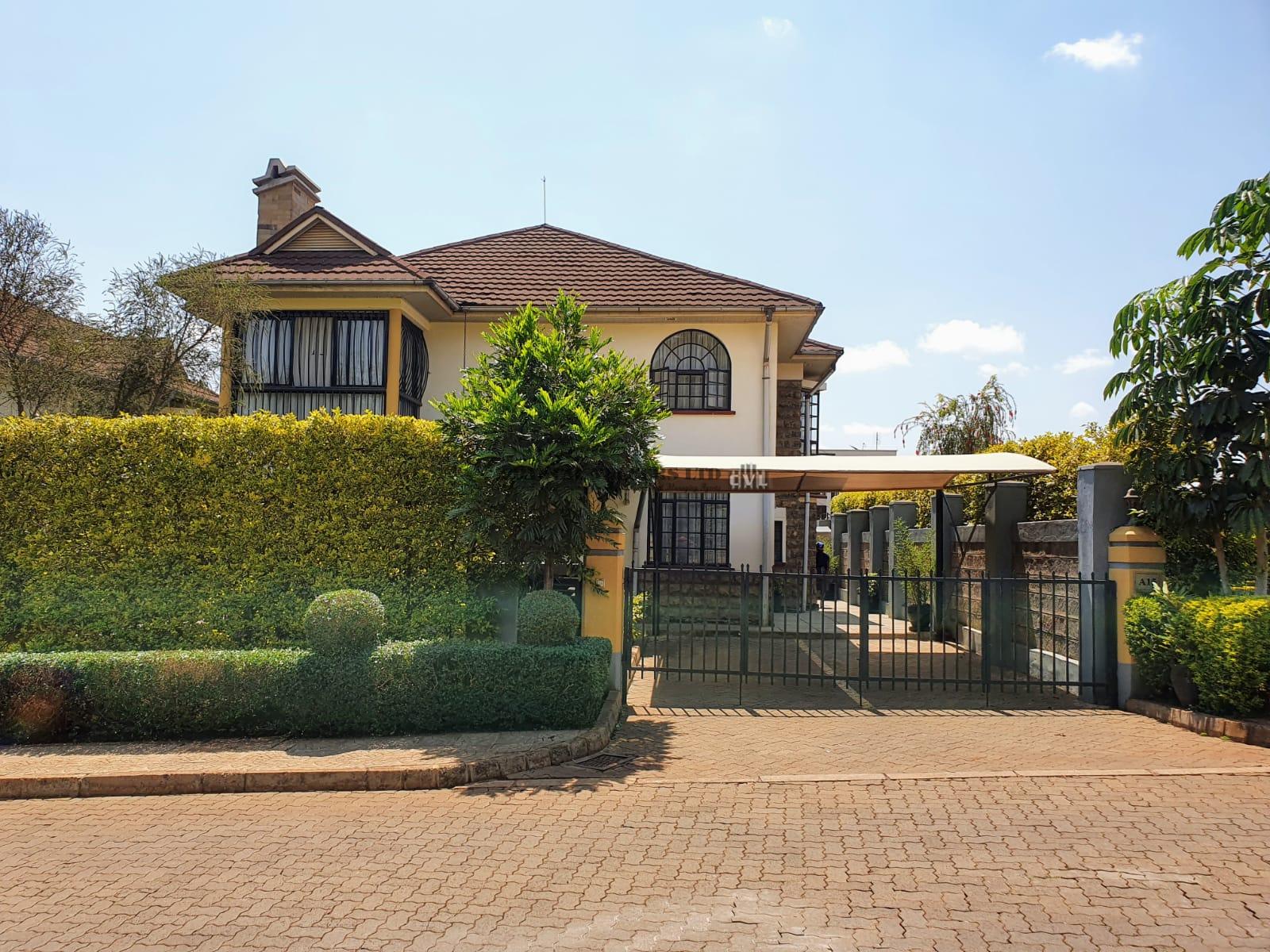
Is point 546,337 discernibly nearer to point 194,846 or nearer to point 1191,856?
point 194,846

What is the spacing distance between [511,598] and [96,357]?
259 inches

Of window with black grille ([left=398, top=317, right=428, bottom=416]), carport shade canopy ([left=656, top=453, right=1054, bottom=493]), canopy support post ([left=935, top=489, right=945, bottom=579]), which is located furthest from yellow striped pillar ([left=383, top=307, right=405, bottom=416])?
canopy support post ([left=935, top=489, right=945, bottom=579])

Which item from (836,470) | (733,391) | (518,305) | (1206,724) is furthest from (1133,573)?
(518,305)

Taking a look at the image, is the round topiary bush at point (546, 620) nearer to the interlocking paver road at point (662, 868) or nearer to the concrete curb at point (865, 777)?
the concrete curb at point (865, 777)

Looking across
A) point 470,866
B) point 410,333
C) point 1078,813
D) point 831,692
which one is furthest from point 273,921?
point 410,333

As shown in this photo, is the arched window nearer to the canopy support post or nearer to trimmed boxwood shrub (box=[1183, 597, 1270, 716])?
the canopy support post

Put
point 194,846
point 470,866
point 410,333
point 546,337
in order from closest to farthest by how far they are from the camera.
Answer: point 470,866
point 194,846
point 546,337
point 410,333

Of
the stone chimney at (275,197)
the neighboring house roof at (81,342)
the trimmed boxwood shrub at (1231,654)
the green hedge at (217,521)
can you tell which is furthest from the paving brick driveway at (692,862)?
the stone chimney at (275,197)

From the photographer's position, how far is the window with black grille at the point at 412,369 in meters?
15.0

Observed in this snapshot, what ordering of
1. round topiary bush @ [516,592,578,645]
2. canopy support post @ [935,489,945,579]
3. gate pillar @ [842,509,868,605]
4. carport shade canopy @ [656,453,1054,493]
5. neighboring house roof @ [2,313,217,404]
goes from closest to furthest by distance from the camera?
round topiary bush @ [516,592,578,645] → carport shade canopy @ [656,453,1054,493] → neighboring house roof @ [2,313,217,404] → canopy support post @ [935,489,945,579] → gate pillar @ [842,509,868,605]

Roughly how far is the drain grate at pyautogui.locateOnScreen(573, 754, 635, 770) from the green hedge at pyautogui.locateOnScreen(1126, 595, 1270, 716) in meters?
5.51

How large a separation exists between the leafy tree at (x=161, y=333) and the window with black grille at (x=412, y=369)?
315cm

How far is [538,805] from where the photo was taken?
6.24m

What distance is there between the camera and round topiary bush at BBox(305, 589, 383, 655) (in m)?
8.05
